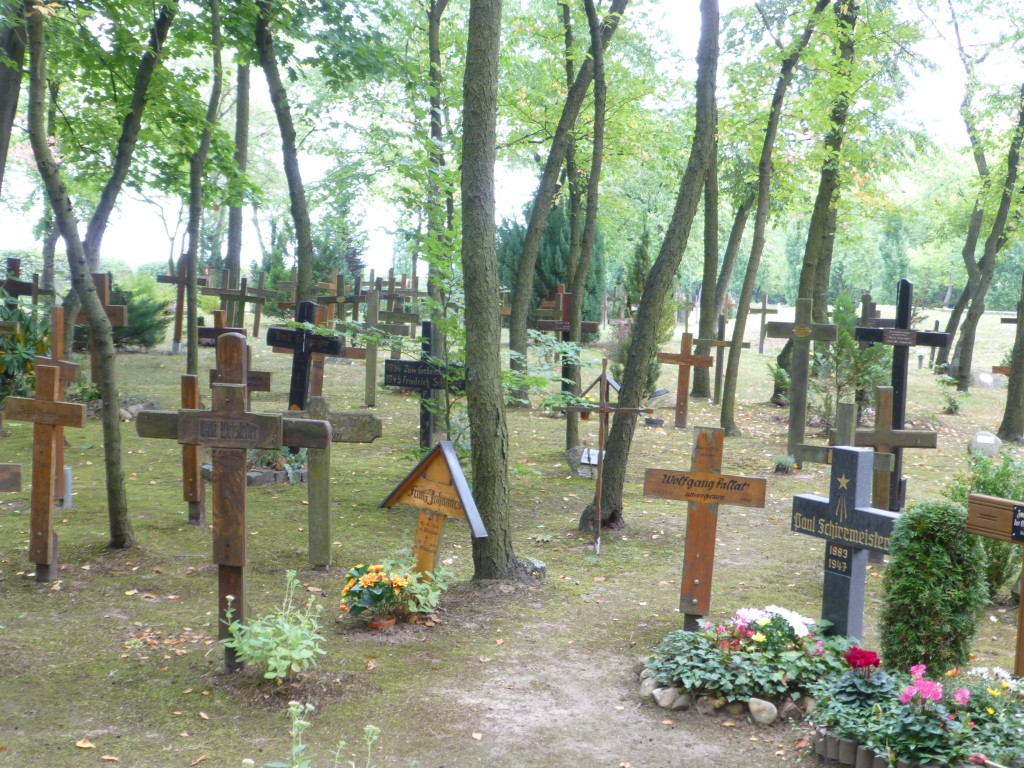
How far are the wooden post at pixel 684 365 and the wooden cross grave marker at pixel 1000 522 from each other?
11249 millimetres

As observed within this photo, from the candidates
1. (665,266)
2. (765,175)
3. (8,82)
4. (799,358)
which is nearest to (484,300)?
(665,266)

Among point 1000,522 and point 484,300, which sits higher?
point 484,300

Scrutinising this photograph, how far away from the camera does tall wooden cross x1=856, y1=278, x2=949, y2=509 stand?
8.77m

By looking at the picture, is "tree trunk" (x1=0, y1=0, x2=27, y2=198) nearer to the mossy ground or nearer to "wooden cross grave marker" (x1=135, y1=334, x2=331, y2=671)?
the mossy ground

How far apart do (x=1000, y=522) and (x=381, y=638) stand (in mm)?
3575

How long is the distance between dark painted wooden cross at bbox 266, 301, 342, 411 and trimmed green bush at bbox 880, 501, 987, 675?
A: 6.92m

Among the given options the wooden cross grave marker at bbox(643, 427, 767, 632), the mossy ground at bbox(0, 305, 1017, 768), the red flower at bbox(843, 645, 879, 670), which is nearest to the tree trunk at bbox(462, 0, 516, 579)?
the mossy ground at bbox(0, 305, 1017, 768)

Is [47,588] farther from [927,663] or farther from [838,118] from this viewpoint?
[838,118]

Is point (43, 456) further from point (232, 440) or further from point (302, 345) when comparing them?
point (302, 345)

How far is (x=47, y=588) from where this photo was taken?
6.50 meters

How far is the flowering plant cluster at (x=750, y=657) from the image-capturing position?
486cm

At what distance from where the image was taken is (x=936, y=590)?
4.56m

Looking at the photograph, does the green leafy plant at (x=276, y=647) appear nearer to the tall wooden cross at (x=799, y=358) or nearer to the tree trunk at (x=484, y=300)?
the tree trunk at (x=484, y=300)

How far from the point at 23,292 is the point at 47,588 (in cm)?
898
